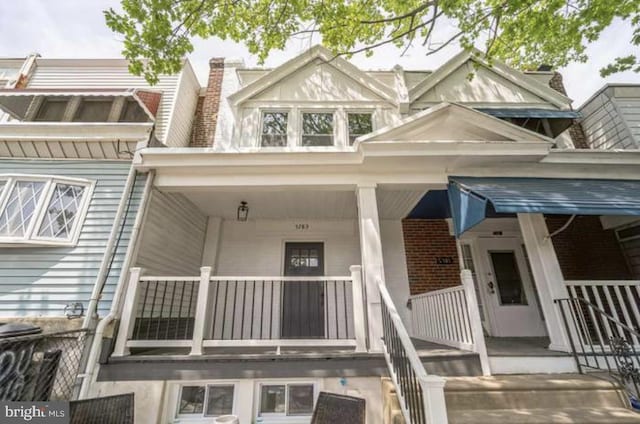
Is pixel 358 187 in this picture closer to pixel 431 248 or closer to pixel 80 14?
pixel 431 248

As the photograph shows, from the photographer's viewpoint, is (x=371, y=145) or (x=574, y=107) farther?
(x=574, y=107)

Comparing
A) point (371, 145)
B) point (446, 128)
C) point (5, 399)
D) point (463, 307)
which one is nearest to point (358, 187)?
point (371, 145)

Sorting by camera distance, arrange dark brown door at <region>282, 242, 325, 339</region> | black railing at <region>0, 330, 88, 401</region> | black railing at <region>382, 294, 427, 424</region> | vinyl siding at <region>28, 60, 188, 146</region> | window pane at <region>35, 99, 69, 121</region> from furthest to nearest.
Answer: vinyl siding at <region>28, 60, 188, 146</region>, dark brown door at <region>282, 242, 325, 339</region>, window pane at <region>35, 99, 69, 121</region>, black railing at <region>0, 330, 88, 401</region>, black railing at <region>382, 294, 427, 424</region>

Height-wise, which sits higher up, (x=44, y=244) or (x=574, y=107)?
(x=574, y=107)

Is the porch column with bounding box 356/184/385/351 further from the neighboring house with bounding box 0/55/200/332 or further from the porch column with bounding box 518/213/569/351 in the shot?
the neighboring house with bounding box 0/55/200/332

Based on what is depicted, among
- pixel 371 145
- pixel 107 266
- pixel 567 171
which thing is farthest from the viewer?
pixel 567 171

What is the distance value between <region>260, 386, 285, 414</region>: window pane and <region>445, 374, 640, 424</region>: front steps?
6.60 feet

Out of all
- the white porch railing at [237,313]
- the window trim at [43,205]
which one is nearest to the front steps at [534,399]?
the white porch railing at [237,313]

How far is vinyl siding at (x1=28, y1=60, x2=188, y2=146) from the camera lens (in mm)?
6266

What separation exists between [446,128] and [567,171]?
2.17 m

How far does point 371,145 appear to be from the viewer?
407 cm

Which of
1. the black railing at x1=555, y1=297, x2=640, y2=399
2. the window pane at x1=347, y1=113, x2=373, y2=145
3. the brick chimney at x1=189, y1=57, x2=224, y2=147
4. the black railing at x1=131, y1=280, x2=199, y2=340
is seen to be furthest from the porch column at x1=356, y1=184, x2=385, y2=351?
the brick chimney at x1=189, y1=57, x2=224, y2=147

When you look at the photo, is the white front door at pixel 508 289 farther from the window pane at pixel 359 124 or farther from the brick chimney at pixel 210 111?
the brick chimney at pixel 210 111

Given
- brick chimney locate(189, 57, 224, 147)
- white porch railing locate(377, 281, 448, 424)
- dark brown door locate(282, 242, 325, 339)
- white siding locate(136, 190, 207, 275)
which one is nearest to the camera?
white porch railing locate(377, 281, 448, 424)
